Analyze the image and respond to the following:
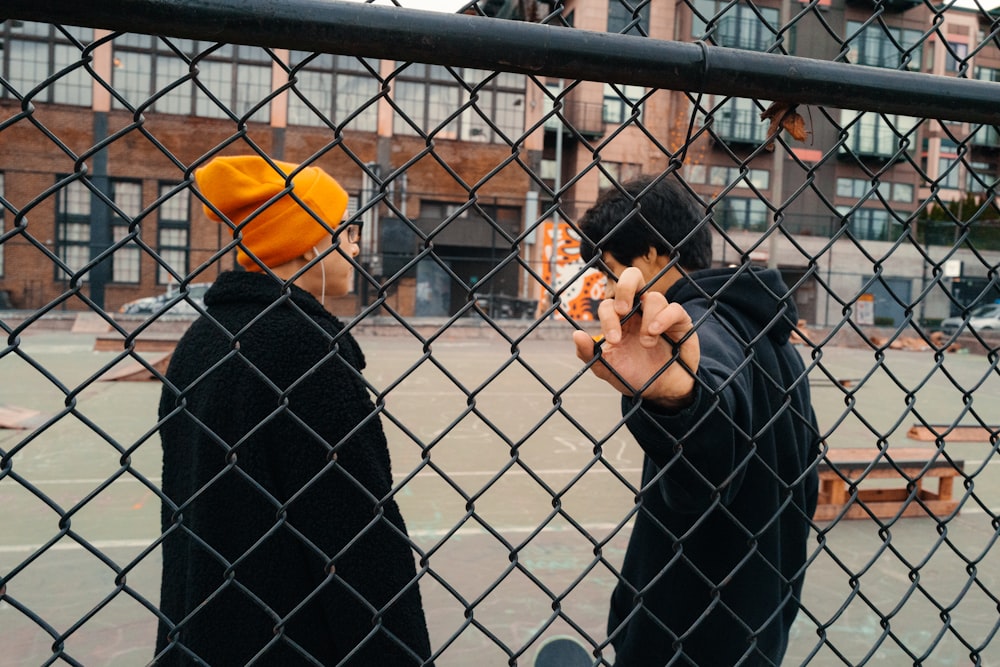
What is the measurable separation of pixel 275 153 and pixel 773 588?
2737cm

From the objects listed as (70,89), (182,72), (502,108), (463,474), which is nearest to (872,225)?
(502,108)

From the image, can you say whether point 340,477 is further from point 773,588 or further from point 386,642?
point 773,588

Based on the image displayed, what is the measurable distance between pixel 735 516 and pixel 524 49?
1.13 meters

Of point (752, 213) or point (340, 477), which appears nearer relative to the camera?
point (340, 477)

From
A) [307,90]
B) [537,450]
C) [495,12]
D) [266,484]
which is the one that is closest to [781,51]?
[495,12]

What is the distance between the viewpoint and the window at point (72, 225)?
24312mm

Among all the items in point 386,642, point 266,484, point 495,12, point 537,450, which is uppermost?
point 495,12

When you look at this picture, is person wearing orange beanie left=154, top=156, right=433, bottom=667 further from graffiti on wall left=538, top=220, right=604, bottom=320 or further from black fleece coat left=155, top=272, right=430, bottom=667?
graffiti on wall left=538, top=220, right=604, bottom=320

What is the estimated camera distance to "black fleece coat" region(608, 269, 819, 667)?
4.89 ft

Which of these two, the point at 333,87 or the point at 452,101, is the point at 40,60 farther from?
the point at 452,101

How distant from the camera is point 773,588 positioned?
5.70 ft

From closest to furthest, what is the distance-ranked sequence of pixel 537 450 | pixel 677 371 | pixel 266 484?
pixel 677 371
pixel 266 484
pixel 537 450

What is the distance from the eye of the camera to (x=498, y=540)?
8.51ft

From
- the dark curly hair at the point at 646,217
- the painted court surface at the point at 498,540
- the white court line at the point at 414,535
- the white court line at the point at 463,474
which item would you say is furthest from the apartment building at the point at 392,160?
the dark curly hair at the point at 646,217
